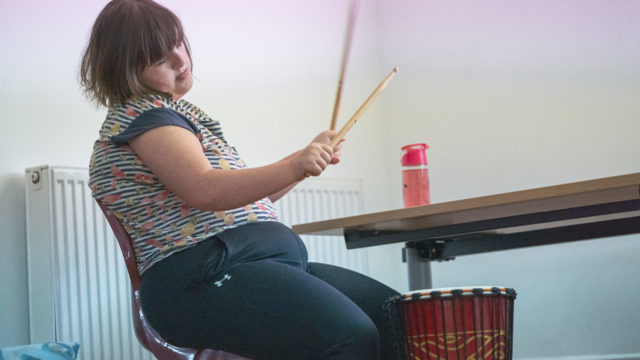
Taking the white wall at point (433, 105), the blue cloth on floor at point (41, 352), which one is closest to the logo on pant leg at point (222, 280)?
the blue cloth on floor at point (41, 352)

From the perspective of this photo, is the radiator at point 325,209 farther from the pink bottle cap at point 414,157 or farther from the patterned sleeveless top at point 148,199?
the patterned sleeveless top at point 148,199

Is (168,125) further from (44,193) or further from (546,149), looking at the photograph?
(546,149)

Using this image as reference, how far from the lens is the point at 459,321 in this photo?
1406mm

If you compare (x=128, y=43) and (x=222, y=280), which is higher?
(x=128, y=43)

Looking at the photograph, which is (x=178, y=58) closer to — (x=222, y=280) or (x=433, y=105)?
(x=222, y=280)

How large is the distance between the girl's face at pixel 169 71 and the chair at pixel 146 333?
0.25 meters

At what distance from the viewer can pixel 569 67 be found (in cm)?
291

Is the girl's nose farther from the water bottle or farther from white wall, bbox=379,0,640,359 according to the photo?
white wall, bbox=379,0,640,359

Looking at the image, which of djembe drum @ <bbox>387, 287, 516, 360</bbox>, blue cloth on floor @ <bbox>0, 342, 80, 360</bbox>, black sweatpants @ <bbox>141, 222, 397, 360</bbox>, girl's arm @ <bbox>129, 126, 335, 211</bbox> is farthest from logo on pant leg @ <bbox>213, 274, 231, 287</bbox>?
blue cloth on floor @ <bbox>0, 342, 80, 360</bbox>

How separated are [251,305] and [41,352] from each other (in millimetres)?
850

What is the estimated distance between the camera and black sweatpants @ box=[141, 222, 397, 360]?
119 centimetres

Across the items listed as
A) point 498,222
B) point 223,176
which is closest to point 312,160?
point 223,176

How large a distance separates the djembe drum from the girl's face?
592 mm

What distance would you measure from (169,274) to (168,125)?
25 centimetres
